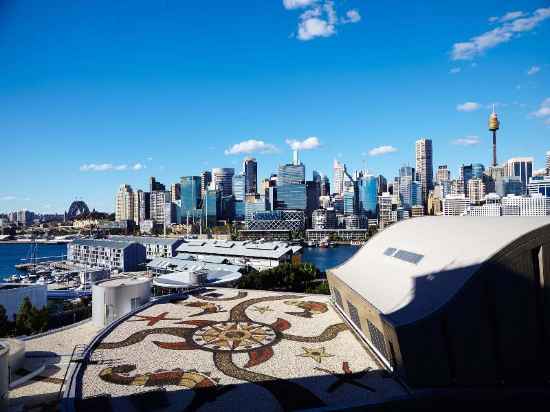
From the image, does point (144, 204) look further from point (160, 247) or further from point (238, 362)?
point (238, 362)

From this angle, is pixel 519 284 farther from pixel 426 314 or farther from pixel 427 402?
pixel 427 402

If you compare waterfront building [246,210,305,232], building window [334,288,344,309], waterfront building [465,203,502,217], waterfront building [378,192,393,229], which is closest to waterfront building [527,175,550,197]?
waterfront building [465,203,502,217]

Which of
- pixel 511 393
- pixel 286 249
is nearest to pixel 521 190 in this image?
pixel 286 249

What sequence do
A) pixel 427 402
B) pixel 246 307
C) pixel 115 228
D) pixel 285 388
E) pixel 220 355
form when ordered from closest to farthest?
pixel 427 402
pixel 285 388
pixel 220 355
pixel 246 307
pixel 115 228

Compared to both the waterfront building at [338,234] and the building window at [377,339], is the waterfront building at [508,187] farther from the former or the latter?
the building window at [377,339]

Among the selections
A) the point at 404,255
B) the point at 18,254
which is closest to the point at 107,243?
the point at 18,254

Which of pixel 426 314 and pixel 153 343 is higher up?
pixel 426 314

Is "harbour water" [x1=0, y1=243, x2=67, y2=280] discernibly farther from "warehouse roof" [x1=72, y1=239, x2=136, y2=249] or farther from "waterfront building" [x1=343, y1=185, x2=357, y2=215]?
"waterfront building" [x1=343, y1=185, x2=357, y2=215]
